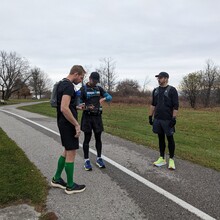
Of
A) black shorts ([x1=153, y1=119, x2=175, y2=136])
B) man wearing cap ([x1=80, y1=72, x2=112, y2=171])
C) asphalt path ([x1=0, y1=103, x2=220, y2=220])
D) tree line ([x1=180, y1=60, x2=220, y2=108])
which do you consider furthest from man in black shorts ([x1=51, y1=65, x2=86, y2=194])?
tree line ([x1=180, y1=60, x2=220, y2=108])

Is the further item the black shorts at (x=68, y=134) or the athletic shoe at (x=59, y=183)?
the athletic shoe at (x=59, y=183)

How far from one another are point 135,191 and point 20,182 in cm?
202

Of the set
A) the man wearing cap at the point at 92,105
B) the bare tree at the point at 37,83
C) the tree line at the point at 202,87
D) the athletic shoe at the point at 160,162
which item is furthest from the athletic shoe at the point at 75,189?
the bare tree at the point at 37,83

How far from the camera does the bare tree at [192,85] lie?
204 feet

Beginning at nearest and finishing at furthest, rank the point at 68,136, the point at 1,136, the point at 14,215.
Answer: the point at 14,215
the point at 68,136
the point at 1,136

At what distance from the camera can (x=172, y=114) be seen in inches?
229

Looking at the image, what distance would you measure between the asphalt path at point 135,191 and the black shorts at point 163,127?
78 cm

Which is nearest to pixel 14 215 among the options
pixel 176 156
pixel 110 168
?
pixel 110 168

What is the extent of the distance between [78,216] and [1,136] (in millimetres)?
6621

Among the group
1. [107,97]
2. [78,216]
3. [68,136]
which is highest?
[107,97]

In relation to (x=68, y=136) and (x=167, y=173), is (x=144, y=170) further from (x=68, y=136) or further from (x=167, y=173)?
(x=68, y=136)

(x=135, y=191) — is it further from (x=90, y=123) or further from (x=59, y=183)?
(x=90, y=123)

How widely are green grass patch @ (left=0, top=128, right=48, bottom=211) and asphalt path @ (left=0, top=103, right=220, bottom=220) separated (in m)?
0.16

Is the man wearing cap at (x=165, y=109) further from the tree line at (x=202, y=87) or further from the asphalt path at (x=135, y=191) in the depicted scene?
the tree line at (x=202, y=87)
